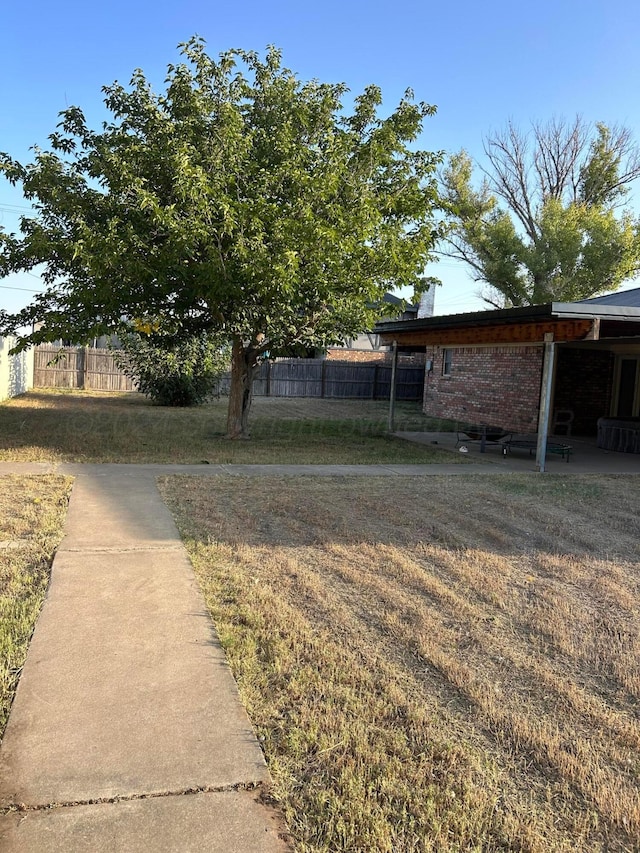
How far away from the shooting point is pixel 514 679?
3652 mm

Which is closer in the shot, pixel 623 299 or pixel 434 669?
pixel 434 669

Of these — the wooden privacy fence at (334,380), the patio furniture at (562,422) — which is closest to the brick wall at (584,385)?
the patio furniture at (562,422)

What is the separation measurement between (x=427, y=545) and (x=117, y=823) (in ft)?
14.0

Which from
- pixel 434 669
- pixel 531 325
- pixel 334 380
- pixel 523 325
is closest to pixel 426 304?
pixel 334 380

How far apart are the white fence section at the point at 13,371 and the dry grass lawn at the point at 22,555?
1070 cm

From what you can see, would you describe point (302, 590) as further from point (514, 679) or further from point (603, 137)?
point (603, 137)

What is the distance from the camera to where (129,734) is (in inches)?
114

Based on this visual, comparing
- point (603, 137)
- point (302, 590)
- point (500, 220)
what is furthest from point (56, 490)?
point (603, 137)

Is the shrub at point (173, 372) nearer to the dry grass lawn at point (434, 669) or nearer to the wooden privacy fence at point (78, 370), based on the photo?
the wooden privacy fence at point (78, 370)

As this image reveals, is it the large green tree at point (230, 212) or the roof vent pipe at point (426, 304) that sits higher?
the roof vent pipe at point (426, 304)

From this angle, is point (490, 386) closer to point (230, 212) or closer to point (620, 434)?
point (620, 434)

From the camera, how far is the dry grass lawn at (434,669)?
252 cm

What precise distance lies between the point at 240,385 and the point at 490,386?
7.87m

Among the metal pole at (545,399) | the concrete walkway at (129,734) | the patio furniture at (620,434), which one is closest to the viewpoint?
the concrete walkway at (129,734)
